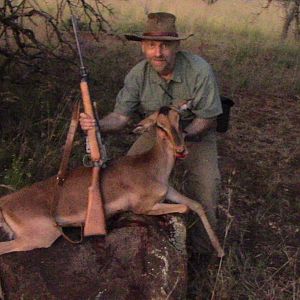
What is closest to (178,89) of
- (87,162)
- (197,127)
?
(197,127)

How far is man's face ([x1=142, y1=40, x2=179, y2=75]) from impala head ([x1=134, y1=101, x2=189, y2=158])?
1.95ft

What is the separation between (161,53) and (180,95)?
19.1 inches

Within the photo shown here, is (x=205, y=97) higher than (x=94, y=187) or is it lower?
higher

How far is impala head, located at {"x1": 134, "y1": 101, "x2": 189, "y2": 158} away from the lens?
4129mm

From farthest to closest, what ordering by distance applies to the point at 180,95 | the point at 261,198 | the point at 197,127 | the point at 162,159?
the point at 261,198
the point at 180,95
the point at 197,127
the point at 162,159

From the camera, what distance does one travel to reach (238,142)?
798 cm

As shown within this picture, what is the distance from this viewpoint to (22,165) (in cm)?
564

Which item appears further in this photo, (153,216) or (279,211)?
(279,211)

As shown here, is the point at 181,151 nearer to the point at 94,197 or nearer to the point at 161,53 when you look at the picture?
the point at 94,197

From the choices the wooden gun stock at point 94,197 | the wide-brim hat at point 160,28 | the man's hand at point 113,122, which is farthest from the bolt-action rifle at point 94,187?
the wide-brim hat at point 160,28

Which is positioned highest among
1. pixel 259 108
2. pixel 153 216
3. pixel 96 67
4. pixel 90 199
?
pixel 90 199

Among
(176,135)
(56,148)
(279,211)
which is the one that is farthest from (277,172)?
(176,135)

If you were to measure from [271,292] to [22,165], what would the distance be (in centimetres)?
277

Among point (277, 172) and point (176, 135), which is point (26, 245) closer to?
point (176, 135)
